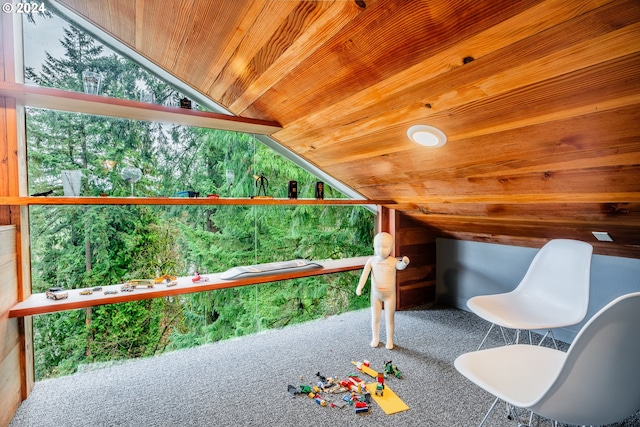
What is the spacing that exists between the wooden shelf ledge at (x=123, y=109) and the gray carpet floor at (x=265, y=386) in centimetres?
166

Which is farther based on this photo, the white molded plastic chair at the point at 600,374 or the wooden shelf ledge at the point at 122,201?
the wooden shelf ledge at the point at 122,201

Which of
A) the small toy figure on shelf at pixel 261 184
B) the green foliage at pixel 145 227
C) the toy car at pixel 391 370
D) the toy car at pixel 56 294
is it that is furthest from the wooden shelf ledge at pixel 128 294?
the toy car at pixel 391 370

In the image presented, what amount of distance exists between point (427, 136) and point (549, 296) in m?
1.33

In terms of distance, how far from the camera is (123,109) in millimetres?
1886

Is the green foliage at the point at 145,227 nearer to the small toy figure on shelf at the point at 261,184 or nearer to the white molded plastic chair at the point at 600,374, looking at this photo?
the small toy figure on shelf at the point at 261,184

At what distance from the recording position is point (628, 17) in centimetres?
86

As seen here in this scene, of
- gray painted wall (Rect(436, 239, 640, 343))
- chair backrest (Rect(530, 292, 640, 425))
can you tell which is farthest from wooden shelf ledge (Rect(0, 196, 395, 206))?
chair backrest (Rect(530, 292, 640, 425))

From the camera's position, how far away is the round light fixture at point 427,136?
1650 millimetres

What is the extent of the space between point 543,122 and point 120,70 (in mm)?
2513

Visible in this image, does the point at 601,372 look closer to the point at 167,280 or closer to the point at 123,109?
the point at 167,280

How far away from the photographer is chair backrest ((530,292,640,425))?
92cm

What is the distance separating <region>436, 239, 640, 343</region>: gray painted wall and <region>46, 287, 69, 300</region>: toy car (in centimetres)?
319

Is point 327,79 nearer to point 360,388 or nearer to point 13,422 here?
point 360,388

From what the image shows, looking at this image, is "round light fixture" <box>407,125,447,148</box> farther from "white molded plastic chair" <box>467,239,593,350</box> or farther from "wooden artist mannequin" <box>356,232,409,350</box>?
"white molded plastic chair" <box>467,239,593,350</box>
